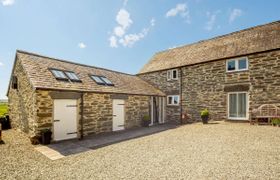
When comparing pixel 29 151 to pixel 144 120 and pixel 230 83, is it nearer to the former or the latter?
pixel 144 120

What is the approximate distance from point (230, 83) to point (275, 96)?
2.85m

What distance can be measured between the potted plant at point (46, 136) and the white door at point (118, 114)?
4.33 m

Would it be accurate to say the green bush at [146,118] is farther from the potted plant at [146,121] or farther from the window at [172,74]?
the window at [172,74]

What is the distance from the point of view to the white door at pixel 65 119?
8773 mm

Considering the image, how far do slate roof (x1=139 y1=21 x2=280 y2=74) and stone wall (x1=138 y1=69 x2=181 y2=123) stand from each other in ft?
2.29

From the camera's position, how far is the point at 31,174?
485 cm

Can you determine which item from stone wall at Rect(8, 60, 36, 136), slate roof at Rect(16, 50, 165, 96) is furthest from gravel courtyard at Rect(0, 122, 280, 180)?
slate roof at Rect(16, 50, 165, 96)

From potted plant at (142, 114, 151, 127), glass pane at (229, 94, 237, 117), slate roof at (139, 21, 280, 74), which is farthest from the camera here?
potted plant at (142, 114, 151, 127)

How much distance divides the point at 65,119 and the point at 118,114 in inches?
150

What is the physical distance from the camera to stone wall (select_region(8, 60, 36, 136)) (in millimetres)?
8805

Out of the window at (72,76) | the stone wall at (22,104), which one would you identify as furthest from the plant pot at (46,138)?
the window at (72,76)

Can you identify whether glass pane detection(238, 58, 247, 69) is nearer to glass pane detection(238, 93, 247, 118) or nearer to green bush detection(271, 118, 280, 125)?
glass pane detection(238, 93, 247, 118)

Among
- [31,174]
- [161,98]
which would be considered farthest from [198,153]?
[161,98]

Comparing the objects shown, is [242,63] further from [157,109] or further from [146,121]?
[146,121]
